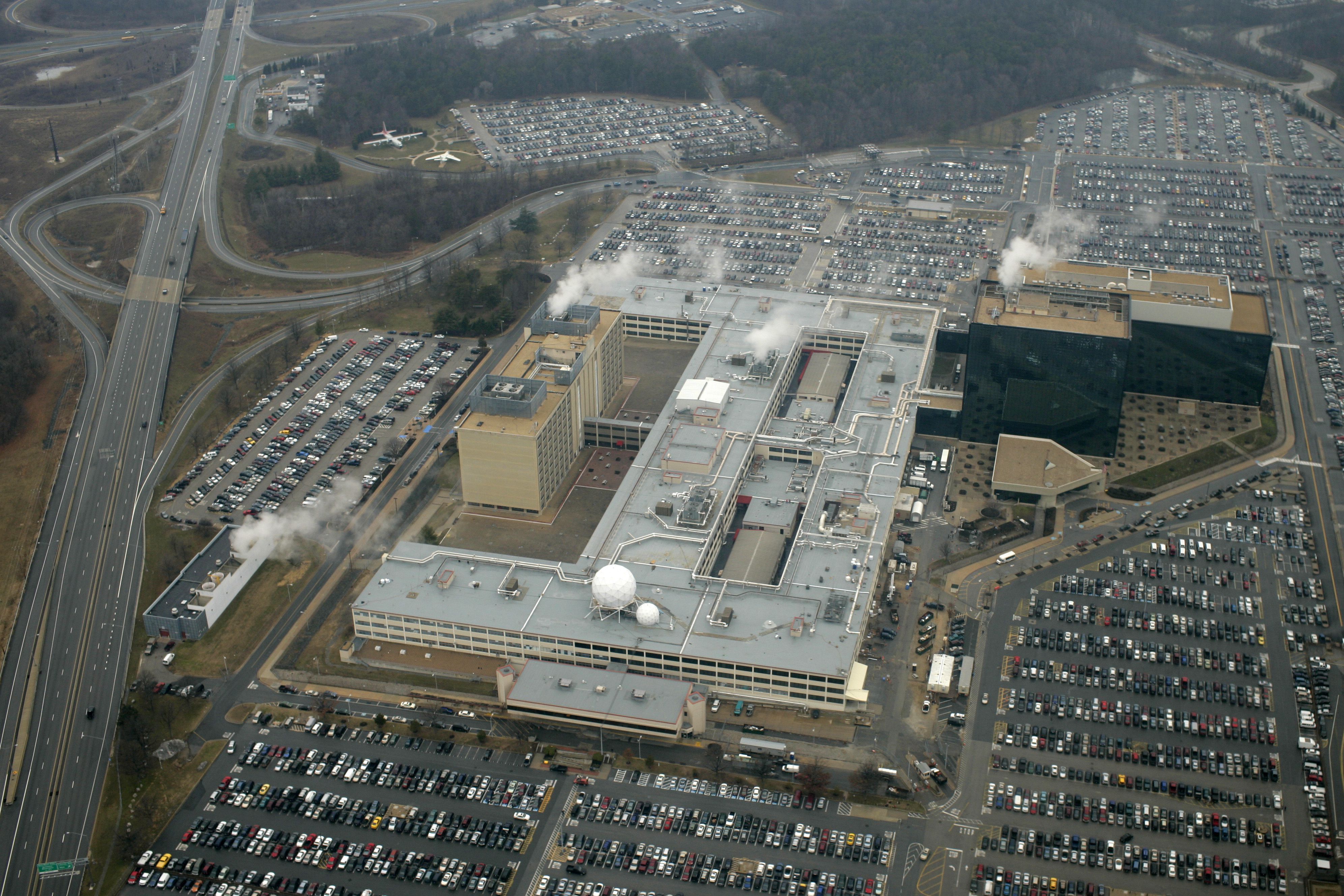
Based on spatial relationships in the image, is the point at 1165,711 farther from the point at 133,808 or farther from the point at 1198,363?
the point at 133,808

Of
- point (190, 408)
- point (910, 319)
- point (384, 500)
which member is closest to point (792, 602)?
point (384, 500)

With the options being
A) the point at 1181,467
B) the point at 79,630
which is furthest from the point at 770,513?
the point at 79,630

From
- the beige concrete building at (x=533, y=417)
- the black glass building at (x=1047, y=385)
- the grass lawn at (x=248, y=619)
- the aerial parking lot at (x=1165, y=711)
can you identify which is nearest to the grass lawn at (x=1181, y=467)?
the black glass building at (x=1047, y=385)

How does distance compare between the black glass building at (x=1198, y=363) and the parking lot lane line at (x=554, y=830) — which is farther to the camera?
the black glass building at (x=1198, y=363)

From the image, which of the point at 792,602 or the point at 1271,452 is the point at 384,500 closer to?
the point at 792,602

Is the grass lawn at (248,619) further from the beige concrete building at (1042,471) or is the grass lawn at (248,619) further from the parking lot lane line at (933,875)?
the beige concrete building at (1042,471)

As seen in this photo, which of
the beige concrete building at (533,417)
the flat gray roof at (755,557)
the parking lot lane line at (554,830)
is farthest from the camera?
the beige concrete building at (533,417)

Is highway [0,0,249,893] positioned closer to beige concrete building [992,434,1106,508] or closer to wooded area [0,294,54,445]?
wooded area [0,294,54,445]

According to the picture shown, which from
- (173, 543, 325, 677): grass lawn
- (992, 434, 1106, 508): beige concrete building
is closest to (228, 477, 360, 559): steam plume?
(173, 543, 325, 677): grass lawn
